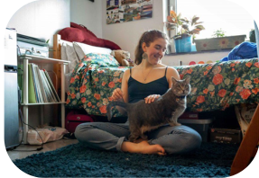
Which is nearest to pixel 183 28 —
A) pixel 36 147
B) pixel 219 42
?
pixel 219 42

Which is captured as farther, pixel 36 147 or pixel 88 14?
pixel 88 14

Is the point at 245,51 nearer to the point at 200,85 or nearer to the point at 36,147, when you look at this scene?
the point at 200,85

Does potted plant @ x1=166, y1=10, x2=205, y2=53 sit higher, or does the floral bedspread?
potted plant @ x1=166, y1=10, x2=205, y2=53

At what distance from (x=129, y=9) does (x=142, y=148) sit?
2010 mm

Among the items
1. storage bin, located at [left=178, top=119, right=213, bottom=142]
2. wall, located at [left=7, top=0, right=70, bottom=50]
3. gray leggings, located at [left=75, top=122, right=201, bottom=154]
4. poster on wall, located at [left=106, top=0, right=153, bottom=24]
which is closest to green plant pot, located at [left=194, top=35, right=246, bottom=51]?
poster on wall, located at [left=106, top=0, right=153, bottom=24]

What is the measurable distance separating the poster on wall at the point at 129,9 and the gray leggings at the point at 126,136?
182 cm

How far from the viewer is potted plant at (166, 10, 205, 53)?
2418 millimetres

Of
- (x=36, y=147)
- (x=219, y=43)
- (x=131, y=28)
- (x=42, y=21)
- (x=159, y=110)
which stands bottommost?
(x=36, y=147)

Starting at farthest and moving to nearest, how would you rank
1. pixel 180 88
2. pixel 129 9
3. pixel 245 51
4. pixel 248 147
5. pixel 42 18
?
1. pixel 129 9
2. pixel 42 18
3. pixel 245 51
4. pixel 180 88
5. pixel 248 147

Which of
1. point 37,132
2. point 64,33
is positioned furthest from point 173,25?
point 37,132

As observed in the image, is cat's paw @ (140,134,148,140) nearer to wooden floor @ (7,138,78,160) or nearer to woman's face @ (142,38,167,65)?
woman's face @ (142,38,167,65)

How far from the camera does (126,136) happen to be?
1.20 metres

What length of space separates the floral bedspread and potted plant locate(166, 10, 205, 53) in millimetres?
1065

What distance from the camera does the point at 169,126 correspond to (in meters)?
1.14
